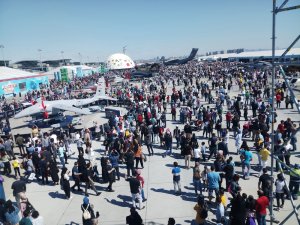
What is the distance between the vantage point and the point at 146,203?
1055cm

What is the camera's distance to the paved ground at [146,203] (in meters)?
9.61

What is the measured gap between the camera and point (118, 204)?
35.0ft

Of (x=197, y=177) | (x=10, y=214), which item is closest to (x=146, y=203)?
(x=197, y=177)

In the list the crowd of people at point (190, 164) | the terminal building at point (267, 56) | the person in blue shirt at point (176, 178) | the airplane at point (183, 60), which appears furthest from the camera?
the airplane at point (183, 60)

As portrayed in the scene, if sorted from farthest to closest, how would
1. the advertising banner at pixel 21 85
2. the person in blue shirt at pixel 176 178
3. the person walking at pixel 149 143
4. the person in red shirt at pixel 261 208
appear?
the advertising banner at pixel 21 85, the person walking at pixel 149 143, the person in blue shirt at pixel 176 178, the person in red shirt at pixel 261 208

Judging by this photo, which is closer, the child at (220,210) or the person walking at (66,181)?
the child at (220,210)

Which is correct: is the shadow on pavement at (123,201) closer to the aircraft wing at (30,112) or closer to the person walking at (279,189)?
the person walking at (279,189)

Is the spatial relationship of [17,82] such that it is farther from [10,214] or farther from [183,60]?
[183,60]

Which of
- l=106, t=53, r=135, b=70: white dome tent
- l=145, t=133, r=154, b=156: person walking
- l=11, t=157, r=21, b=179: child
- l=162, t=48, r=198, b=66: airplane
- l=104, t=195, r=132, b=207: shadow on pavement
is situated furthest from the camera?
l=162, t=48, r=198, b=66: airplane

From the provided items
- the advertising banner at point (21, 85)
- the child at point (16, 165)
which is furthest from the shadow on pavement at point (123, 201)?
the advertising banner at point (21, 85)

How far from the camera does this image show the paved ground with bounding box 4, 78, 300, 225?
9609 mm

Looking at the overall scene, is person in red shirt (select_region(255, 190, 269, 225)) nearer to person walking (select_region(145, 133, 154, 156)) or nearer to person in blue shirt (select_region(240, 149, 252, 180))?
person in blue shirt (select_region(240, 149, 252, 180))

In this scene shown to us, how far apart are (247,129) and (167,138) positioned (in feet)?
16.9

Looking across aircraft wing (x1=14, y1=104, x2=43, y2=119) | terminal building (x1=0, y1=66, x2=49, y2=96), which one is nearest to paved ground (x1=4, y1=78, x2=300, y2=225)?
aircraft wing (x1=14, y1=104, x2=43, y2=119)
